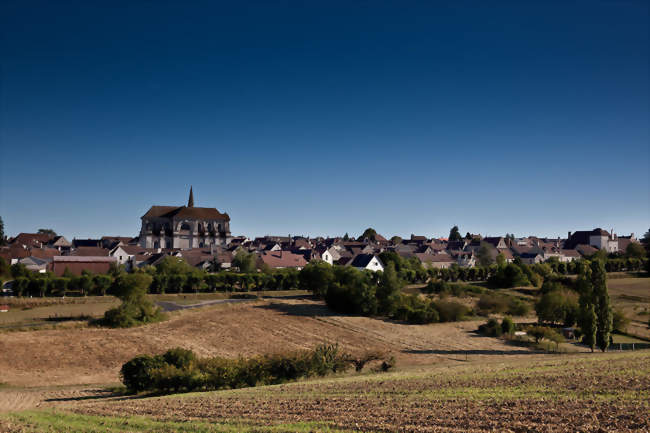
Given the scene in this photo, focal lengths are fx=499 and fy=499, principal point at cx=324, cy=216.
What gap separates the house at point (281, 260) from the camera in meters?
85.2

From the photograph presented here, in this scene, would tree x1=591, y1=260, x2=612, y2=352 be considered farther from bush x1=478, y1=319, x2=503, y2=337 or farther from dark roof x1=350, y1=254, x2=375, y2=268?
dark roof x1=350, y1=254, x2=375, y2=268

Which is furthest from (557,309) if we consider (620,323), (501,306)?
(501,306)

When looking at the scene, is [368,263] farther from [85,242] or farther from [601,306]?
[85,242]

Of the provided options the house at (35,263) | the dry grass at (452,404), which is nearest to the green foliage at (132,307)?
the dry grass at (452,404)

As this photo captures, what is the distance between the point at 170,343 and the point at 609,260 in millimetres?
81113

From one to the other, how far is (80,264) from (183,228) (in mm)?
45366

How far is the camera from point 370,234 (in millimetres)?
166125

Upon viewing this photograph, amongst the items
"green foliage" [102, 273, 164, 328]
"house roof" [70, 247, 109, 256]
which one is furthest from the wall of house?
"house roof" [70, 247, 109, 256]

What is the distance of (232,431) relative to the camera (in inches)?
438

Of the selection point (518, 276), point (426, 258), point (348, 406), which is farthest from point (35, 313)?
point (426, 258)

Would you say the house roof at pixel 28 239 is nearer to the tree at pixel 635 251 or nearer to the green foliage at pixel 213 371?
the green foliage at pixel 213 371

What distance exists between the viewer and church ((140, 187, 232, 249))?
11575cm

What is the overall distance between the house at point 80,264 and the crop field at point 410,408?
58.3m

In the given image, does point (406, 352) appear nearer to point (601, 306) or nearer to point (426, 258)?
point (601, 306)
